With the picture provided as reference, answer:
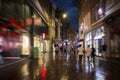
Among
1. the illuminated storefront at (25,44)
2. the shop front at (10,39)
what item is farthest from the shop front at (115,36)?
the shop front at (10,39)

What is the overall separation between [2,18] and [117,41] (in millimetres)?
14734

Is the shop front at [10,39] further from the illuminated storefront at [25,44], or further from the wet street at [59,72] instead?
the wet street at [59,72]

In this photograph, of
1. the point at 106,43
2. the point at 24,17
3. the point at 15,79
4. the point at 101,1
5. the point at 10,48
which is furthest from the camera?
the point at 101,1

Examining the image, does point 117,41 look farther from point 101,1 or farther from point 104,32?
point 101,1

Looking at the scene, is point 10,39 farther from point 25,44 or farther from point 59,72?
point 59,72

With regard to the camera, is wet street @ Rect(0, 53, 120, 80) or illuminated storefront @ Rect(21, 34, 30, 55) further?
illuminated storefront @ Rect(21, 34, 30, 55)

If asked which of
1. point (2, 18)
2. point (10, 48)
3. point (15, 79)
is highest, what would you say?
point (2, 18)

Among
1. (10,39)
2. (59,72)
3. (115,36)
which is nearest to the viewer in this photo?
(59,72)

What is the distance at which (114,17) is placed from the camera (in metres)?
32.1

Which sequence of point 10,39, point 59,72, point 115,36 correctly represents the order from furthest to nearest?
point 115,36 → point 10,39 → point 59,72

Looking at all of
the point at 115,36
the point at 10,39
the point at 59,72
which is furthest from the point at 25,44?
the point at 59,72

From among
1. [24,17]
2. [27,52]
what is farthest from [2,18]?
[27,52]

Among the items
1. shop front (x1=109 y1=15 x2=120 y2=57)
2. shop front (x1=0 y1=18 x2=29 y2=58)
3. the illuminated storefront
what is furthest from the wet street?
shop front (x1=109 y1=15 x2=120 y2=57)

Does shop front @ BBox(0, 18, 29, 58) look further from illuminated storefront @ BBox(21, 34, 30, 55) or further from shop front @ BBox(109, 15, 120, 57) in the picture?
shop front @ BBox(109, 15, 120, 57)
